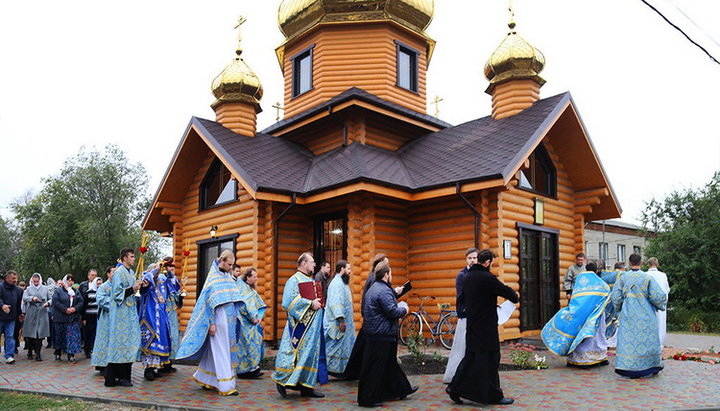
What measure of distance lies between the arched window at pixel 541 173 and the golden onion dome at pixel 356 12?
553cm

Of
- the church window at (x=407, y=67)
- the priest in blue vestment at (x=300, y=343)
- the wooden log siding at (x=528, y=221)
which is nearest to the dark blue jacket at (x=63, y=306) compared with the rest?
the priest in blue vestment at (x=300, y=343)

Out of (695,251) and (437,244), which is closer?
(437,244)

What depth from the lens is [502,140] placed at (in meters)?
12.4

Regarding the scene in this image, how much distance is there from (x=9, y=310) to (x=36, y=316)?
2.63 feet

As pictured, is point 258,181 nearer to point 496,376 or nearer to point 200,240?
point 200,240

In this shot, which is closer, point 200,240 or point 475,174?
point 475,174

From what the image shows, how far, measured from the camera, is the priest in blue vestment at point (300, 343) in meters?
7.12

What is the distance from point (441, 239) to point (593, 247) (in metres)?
31.5

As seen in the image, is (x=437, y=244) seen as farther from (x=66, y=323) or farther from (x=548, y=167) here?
(x=66, y=323)

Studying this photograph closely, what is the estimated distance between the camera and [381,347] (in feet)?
22.0

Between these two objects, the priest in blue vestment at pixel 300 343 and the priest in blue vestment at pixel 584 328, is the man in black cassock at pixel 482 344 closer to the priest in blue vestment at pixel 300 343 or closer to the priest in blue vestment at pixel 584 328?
the priest in blue vestment at pixel 300 343

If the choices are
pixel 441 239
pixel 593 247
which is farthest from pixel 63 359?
pixel 593 247

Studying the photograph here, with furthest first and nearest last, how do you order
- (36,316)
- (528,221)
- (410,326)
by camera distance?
(528,221) < (410,326) < (36,316)

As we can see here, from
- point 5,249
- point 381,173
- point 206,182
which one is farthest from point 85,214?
point 381,173
